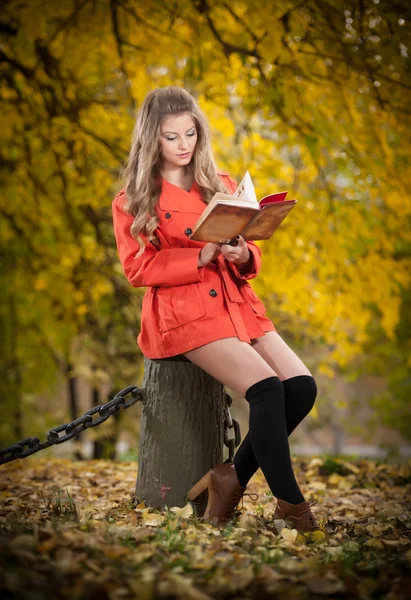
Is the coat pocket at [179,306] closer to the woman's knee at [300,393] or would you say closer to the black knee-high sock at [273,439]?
the black knee-high sock at [273,439]

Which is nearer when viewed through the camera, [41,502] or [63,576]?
[63,576]

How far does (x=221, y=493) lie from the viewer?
128 inches

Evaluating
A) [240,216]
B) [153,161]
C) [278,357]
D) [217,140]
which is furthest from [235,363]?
[217,140]

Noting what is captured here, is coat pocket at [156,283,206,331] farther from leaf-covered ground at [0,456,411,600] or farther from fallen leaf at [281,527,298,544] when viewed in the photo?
fallen leaf at [281,527,298,544]

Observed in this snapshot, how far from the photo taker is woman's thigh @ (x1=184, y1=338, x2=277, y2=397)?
3139 millimetres

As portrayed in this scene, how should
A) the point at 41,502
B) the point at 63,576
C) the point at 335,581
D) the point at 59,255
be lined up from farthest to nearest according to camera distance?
the point at 59,255 → the point at 41,502 → the point at 335,581 → the point at 63,576

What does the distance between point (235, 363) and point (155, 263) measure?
62 centimetres

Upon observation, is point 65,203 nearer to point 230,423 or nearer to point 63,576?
point 230,423

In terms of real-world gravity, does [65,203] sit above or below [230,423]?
above

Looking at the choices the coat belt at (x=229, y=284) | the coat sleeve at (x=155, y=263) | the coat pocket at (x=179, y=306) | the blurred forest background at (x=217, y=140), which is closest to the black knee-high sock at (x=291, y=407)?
the coat belt at (x=229, y=284)

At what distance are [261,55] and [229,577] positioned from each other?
10.9 ft

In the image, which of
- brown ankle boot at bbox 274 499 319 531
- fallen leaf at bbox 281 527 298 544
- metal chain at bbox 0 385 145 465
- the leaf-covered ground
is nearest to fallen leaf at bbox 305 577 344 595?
the leaf-covered ground

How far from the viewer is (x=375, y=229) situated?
6258 millimetres

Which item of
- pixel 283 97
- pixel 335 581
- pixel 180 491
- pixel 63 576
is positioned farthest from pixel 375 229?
pixel 63 576
